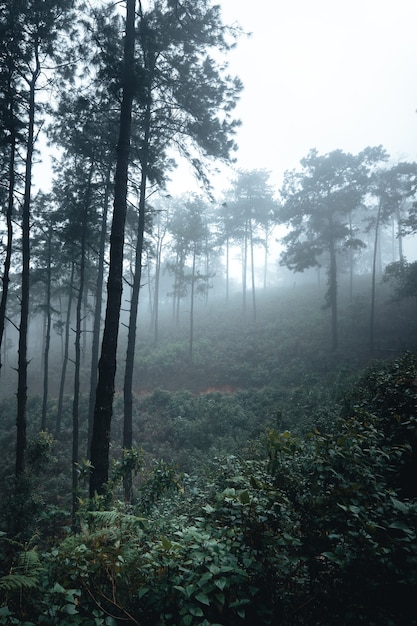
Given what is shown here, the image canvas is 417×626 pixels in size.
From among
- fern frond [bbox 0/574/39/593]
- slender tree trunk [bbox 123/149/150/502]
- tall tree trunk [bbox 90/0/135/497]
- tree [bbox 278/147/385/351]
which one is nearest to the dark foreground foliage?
fern frond [bbox 0/574/39/593]

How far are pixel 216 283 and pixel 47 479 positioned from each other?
51.0 meters

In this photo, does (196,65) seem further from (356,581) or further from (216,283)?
(216,283)

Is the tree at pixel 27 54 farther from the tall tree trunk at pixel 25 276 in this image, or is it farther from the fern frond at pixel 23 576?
the fern frond at pixel 23 576

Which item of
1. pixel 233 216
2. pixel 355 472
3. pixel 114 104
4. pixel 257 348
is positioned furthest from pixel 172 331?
pixel 355 472

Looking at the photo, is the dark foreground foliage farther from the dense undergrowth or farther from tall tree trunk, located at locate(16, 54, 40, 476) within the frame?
tall tree trunk, located at locate(16, 54, 40, 476)

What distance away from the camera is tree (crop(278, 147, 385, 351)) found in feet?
72.0

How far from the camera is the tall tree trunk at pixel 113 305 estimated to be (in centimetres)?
588

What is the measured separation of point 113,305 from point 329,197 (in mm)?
21908

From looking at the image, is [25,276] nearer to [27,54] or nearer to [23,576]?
[27,54]

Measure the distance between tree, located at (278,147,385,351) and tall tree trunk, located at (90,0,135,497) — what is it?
18.8 metres

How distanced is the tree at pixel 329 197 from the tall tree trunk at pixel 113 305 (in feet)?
61.8

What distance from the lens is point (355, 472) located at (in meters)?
3.33

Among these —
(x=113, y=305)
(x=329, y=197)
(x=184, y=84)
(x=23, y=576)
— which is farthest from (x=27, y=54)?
(x=329, y=197)

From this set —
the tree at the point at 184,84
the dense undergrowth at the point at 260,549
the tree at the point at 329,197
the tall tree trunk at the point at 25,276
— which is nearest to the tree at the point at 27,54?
the tall tree trunk at the point at 25,276
